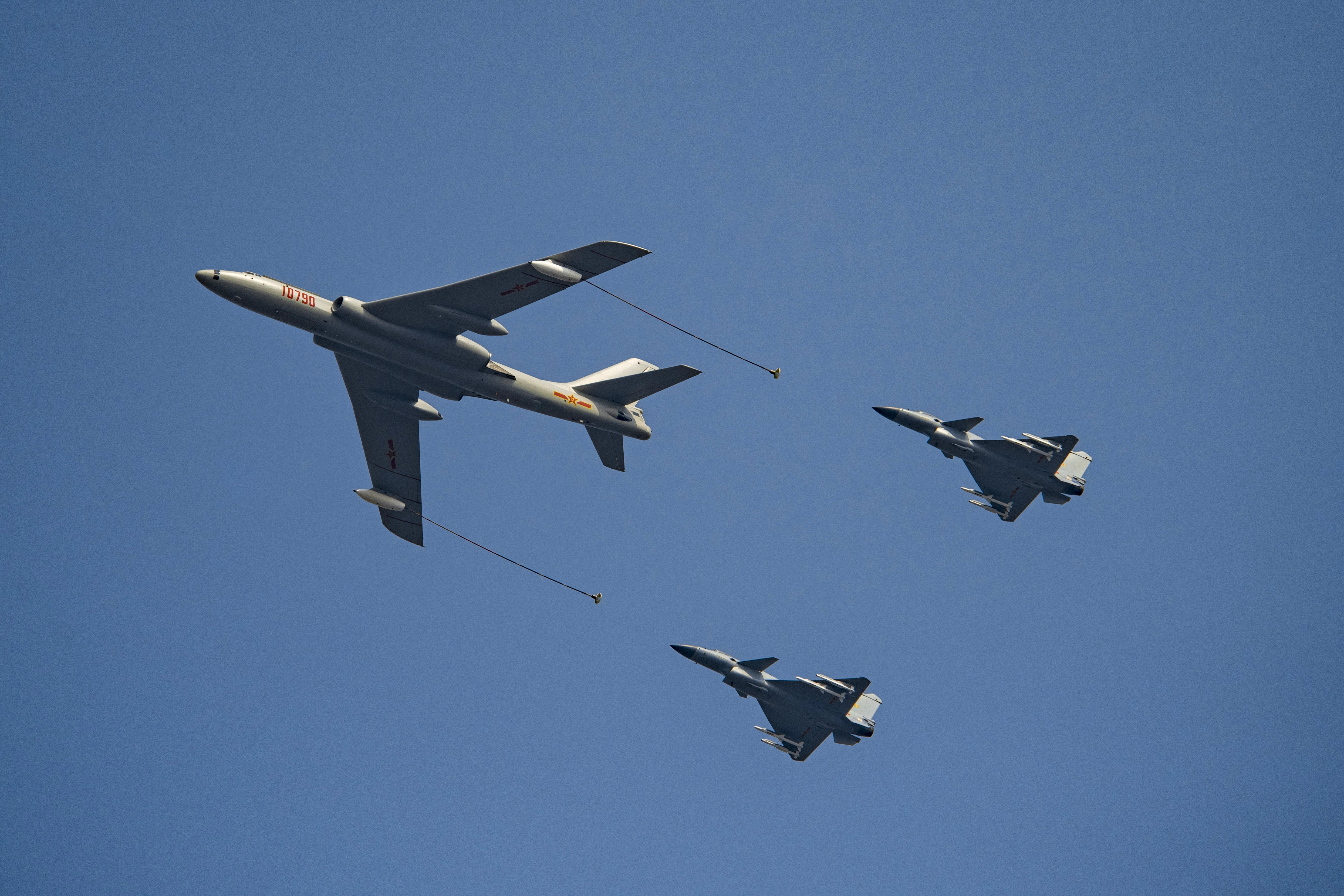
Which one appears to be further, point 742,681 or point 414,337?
point 742,681

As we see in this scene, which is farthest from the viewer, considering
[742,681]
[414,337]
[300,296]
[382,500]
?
[742,681]

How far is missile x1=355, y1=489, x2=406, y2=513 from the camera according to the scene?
44.5m

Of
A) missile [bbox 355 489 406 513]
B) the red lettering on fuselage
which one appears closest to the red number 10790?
the red lettering on fuselage

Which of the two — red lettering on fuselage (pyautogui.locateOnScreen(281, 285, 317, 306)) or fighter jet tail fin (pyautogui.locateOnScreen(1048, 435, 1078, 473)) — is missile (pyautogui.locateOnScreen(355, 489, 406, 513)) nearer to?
red lettering on fuselage (pyautogui.locateOnScreen(281, 285, 317, 306))

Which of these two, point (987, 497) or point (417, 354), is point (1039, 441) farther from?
point (417, 354)

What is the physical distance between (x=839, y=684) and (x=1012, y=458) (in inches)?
540

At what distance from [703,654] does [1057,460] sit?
776 inches

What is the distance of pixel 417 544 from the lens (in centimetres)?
4594

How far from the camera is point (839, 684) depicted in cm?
4894

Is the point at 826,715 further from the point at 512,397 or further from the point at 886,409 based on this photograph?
the point at 512,397

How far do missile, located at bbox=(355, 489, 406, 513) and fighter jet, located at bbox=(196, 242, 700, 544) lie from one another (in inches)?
103

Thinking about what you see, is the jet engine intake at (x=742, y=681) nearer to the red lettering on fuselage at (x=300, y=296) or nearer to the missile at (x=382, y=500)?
the missile at (x=382, y=500)

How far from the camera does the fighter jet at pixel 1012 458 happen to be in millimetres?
49875

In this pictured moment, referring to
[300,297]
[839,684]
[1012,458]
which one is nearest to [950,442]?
[1012,458]
